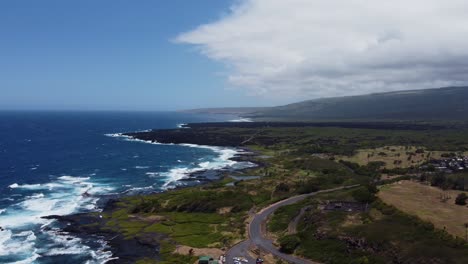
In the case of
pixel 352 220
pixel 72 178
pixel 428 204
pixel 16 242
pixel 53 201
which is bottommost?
pixel 16 242

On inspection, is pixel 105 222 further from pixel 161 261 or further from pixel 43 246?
pixel 161 261

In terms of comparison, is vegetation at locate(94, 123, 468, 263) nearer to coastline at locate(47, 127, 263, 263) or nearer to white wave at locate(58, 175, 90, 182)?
coastline at locate(47, 127, 263, 263)

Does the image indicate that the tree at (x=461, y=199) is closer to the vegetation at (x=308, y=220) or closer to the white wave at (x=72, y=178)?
the vegetation at (x=308, y=220)

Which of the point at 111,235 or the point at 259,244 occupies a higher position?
the point at 259,244

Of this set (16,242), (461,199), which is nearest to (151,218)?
(16,242)

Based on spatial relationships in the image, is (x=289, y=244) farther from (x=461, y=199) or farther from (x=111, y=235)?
(x=461, y=199)

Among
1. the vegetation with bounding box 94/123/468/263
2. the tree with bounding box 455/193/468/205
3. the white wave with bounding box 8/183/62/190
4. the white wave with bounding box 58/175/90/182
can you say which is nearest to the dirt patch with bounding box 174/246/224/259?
the vegetation with bounding box 94/123/468/263

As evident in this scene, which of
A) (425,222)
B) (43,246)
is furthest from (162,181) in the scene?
(425,222)

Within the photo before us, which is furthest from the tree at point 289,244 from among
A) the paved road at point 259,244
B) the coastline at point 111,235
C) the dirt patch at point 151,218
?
the dirt patch at point 151,218
